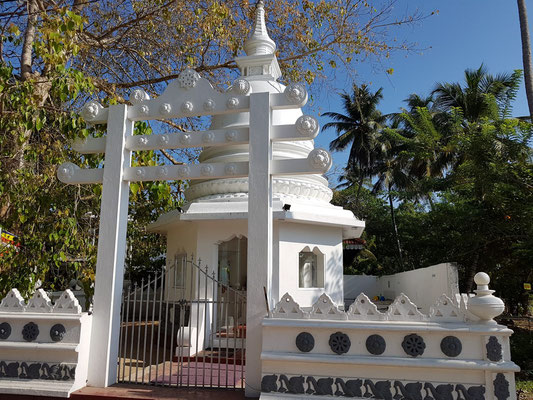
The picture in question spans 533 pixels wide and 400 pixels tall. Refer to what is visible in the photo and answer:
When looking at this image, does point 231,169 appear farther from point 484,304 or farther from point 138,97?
point 484,304

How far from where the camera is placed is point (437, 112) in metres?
27.9

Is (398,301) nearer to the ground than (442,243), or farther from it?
nearer to the ground

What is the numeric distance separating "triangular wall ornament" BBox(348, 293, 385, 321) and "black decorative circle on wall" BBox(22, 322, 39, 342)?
3925 millimetres

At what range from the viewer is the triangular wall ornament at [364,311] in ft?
15.8

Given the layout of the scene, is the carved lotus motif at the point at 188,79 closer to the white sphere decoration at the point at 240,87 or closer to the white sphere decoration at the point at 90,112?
the white sphere decoration at the point at 240,87

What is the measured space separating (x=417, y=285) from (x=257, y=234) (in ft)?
25.7

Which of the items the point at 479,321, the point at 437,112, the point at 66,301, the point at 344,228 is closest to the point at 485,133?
the point at 344,228

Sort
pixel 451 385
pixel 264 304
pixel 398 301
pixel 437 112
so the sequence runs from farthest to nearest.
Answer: pixel 437 112 < pixel 264 304 < pixel 398 301 < pixel 451 385

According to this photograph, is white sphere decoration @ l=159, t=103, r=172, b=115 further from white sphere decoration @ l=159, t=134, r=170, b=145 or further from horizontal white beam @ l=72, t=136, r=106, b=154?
horizontal white beam @ l=72, t=136, r=106, b=154

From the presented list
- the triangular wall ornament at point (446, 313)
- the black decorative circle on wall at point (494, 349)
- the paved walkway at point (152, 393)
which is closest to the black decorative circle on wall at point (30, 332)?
the paved walkway at point (152, 393)

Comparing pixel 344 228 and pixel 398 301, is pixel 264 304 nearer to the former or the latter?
pixel 398 301

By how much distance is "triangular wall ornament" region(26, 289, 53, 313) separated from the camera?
5.53m

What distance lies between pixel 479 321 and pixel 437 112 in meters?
25.9

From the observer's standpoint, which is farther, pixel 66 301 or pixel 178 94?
pixel 178 94
